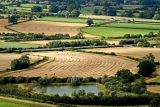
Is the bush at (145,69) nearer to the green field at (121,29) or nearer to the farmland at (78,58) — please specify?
the farmland at (78,58)

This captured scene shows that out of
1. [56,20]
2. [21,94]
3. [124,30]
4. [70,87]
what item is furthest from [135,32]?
[21,94]

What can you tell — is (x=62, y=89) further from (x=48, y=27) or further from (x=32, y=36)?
(x=48, y=27)

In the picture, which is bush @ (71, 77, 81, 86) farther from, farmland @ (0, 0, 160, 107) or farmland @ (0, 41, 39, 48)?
farmland @ (0, 41, 39, 48)

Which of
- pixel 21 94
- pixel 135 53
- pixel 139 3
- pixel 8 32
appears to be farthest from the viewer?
pixel 139 3

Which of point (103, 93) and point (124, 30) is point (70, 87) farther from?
point (124, 30)

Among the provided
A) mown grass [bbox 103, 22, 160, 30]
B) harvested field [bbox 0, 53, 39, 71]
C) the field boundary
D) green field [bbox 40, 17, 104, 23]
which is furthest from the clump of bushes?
green field [bbox 40, 17, 104, 23]
